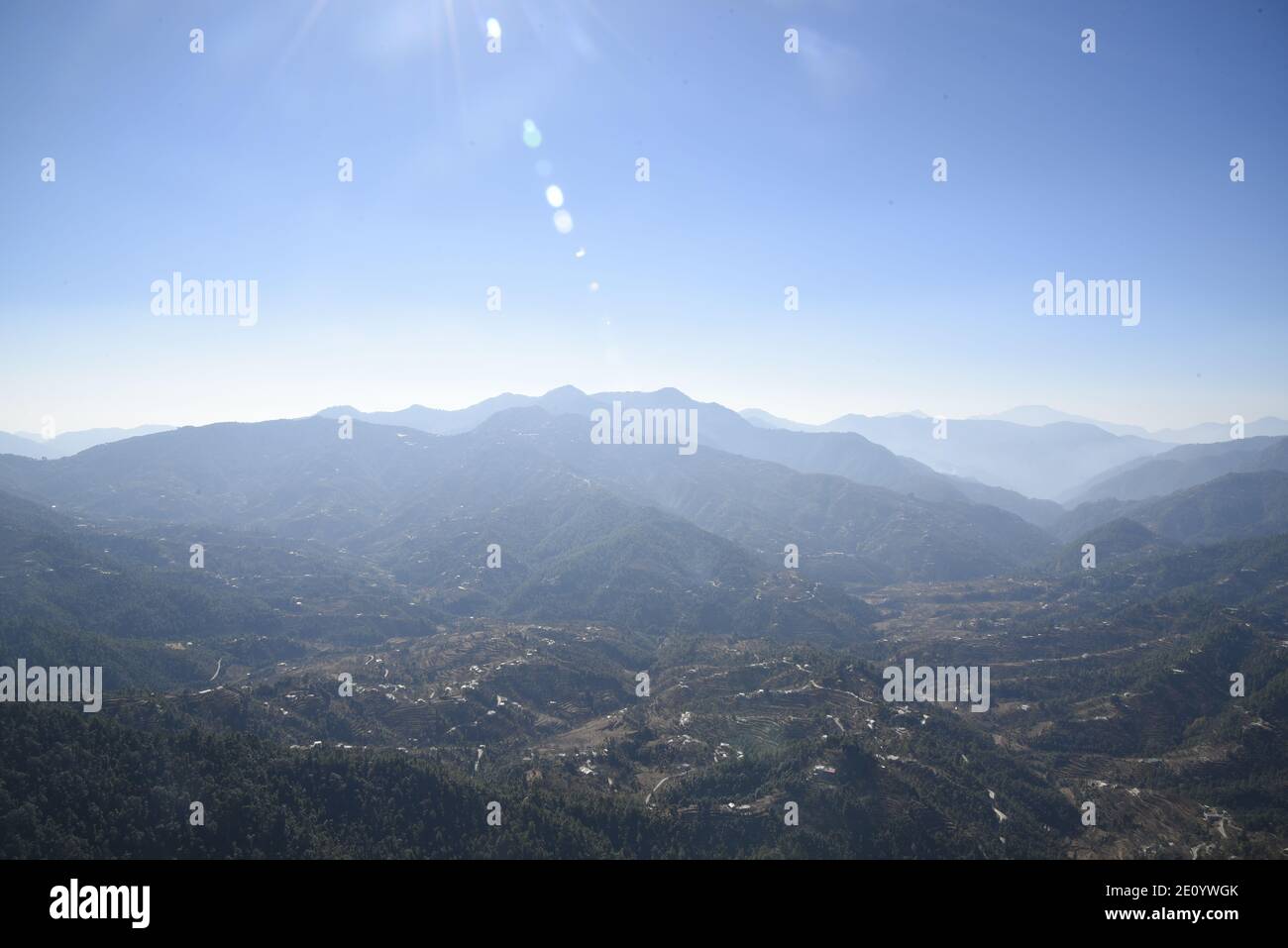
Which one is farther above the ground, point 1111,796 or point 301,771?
point 301,771

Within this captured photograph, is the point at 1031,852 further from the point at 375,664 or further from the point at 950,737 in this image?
the point at 375,664
